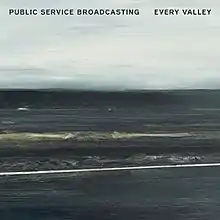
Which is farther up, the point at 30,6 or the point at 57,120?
the point at 30,6

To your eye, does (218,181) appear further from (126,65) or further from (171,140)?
(126,65)

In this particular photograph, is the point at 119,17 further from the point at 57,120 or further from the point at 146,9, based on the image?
the point at 57,120

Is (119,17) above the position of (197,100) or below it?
above

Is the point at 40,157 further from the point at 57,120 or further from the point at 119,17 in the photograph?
the point at 119,17

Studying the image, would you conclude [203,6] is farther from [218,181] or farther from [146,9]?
[218,181]

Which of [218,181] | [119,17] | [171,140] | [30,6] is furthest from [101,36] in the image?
[218,181]

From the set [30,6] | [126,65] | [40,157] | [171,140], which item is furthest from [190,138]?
[30,6]

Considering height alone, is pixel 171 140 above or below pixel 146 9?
below

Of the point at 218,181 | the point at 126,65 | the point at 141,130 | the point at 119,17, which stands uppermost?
the point at 119,17
